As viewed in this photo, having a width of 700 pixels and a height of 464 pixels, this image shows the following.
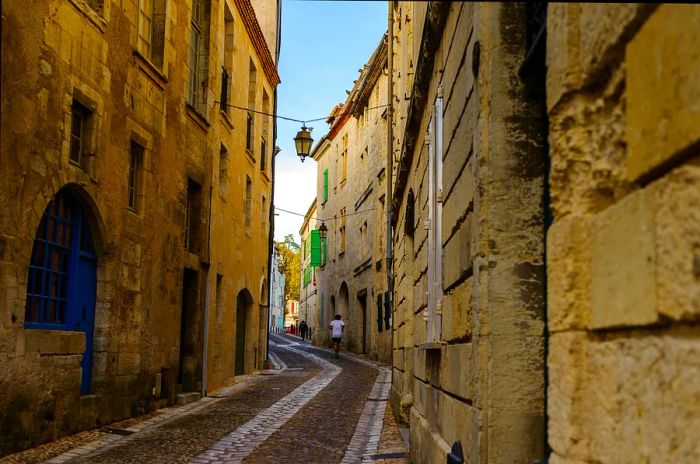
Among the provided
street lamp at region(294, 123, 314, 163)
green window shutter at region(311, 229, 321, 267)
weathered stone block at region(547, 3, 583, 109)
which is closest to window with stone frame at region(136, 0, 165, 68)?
street lamp at region(294, 123, 314, 163)

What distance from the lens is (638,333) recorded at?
1774 mm

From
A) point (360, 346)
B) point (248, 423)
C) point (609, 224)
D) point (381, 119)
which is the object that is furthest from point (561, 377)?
point (360, 346)

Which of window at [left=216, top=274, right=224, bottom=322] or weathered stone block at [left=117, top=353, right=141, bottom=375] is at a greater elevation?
window at [left=216, top=274, right=224, bottom=322]

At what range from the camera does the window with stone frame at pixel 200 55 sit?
1458cm

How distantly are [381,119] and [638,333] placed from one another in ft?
79.5

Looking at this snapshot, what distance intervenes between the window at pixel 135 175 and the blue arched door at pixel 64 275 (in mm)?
1518

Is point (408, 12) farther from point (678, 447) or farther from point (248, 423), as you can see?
point (678, 447)

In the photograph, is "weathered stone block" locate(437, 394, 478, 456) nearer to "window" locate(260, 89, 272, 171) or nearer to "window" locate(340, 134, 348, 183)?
"window" locate(260, 89, 272, 171)

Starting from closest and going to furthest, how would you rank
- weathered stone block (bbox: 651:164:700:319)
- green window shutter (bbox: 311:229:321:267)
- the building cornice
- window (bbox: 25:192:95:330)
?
1. weathered stone block (bbox: 651:164:700:319)
2. window (bbox: 25:192:95:330)
3. the building cornice
4. green window shutter (bbox: 311:229:321:267)

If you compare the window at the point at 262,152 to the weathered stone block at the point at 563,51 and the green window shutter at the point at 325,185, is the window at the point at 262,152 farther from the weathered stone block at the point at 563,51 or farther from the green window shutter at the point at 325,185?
the weathered stone block at the point at 563,51

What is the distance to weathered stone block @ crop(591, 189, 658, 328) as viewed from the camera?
1687 millimetres

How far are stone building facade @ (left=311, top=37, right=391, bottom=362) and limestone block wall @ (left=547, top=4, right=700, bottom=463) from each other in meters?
17.8

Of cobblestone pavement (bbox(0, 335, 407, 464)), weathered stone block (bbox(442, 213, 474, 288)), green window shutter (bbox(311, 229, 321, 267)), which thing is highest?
green window shutter (bbox(311, 229, 321, 267))

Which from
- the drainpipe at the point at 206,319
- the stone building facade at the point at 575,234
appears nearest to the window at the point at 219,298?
the drainpipe at the point at 206,319
